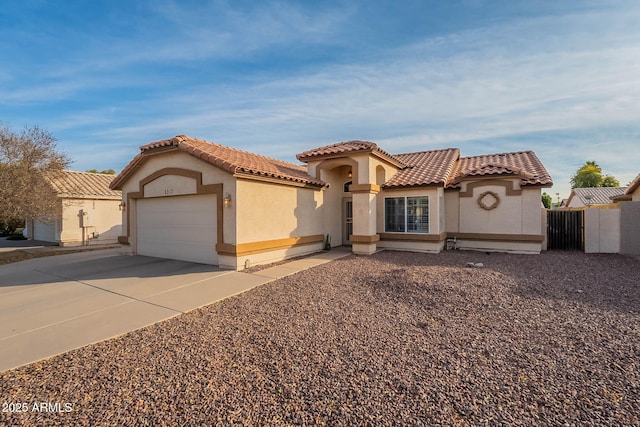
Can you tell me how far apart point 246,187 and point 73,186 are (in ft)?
53.2

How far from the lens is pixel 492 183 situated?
13523mm

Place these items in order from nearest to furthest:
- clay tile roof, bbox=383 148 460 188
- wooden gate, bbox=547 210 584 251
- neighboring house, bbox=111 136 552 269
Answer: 1. neighboring house, bbox=111 136 552 269
2. clay tile roof, bbox=383 148 460 188
3. wooden gate, bbox=547 210 584 251

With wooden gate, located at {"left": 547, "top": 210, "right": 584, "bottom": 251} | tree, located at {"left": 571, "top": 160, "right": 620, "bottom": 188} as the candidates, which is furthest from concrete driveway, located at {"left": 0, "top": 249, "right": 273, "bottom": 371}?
tree, located at {"left": 571, "top": 160, "right": 620, "bottom": 188}

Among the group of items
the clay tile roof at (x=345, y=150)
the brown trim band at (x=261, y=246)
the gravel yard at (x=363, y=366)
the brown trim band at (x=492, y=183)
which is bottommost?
the gravel yard at (x=363, y=366)

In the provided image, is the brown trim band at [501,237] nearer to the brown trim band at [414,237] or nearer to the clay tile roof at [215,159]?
the brown trim band at [414,237]

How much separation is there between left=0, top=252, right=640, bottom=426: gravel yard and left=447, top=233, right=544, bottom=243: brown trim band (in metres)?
6.40

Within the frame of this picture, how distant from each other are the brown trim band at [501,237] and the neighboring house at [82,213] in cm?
2085

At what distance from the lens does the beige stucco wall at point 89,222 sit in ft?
60.7

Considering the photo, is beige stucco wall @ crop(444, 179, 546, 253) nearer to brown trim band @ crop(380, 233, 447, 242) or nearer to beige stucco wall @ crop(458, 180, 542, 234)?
beige stucco wall @ crop(458, 180, 542, 234)

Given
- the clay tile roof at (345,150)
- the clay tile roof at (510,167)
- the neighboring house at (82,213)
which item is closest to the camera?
the clay tile roof at (345,150)

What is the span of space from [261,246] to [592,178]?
60.8m

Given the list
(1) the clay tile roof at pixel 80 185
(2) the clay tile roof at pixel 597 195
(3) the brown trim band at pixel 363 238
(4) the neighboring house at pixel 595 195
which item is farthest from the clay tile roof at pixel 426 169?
(2) the clay tile roof at pixel 597 195

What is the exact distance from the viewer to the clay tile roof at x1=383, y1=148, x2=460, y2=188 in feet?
44.1

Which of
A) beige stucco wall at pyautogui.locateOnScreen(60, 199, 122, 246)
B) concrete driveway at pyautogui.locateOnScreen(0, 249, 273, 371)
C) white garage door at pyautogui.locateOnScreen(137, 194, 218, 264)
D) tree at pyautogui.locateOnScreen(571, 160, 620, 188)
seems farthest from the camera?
tree at pyautogui.locateOnScreen(571, 160, 620, 188)
